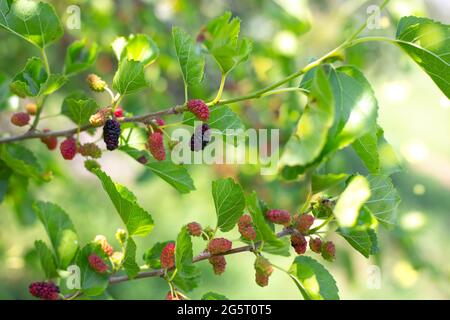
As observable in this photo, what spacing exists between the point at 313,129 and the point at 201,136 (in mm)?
182

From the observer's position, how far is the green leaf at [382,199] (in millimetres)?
595

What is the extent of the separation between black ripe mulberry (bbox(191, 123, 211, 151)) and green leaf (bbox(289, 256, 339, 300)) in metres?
0.17

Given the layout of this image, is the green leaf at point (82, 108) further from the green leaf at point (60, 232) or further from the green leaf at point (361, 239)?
the green leaf at point (361, 239)

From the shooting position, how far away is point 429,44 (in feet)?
1.97

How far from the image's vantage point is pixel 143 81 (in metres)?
0.65

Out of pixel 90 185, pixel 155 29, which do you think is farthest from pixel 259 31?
pixel 90 185

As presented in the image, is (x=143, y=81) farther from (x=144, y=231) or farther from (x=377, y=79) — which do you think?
(x=377, y=79)

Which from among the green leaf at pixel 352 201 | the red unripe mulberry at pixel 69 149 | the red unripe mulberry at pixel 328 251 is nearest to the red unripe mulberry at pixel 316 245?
the red unripe mulberry at pixel 328 251

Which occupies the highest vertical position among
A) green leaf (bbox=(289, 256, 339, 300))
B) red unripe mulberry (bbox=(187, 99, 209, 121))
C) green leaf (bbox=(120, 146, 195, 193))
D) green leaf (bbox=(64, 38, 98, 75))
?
green leaf (bbox=(64, 38, 98, 75))

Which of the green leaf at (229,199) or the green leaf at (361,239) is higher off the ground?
the green leaf at (229,199)

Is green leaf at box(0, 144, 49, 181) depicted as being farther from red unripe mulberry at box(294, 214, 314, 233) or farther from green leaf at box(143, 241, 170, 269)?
red unripe mulberry at box(294, 214, 314, 233)

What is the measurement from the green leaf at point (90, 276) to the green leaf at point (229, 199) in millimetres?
172

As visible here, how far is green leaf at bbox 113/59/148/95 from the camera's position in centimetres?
64

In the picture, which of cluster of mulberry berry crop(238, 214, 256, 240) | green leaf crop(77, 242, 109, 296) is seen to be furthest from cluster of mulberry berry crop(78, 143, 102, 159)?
cluster of mulberry berry crop(238, 214, 256, 240)
